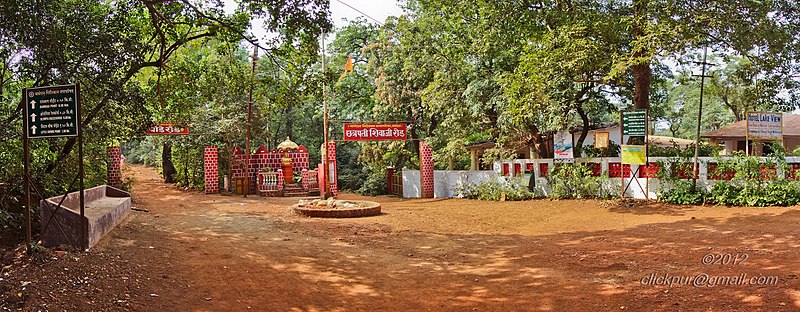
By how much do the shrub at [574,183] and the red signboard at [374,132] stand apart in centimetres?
530

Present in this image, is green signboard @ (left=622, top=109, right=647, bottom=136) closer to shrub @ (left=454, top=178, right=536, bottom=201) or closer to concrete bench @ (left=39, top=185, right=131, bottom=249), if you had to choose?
shrub @ (left=454, top=178, right=536, bottom=201)

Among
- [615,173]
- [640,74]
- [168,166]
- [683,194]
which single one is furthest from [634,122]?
[168,166]

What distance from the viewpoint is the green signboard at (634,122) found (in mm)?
13305

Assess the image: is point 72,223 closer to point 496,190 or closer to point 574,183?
point 574,183

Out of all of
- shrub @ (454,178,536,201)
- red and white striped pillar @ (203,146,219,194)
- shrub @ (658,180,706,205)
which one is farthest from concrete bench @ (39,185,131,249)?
red and white striped pillar @ (203,146,219,194)

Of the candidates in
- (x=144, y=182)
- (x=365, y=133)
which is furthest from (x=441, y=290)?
(x=144, y=182)

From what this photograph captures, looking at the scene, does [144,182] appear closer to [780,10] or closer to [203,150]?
[203,150]

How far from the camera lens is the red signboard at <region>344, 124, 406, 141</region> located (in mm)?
18531

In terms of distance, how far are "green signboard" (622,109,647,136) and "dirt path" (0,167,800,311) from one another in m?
2.19

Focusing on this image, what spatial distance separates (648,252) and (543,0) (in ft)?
28.3

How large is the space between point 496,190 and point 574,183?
8.71ft

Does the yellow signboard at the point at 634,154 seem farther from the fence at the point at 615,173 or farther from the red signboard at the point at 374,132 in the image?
the red signboard at the point at 374,132

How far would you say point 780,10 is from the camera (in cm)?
1212

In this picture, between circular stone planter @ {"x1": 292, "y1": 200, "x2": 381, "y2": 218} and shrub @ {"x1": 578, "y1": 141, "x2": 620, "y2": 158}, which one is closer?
circular stone planter @ {"x1": 292, "y1": 200, "x2": 381, "y2": 218}
